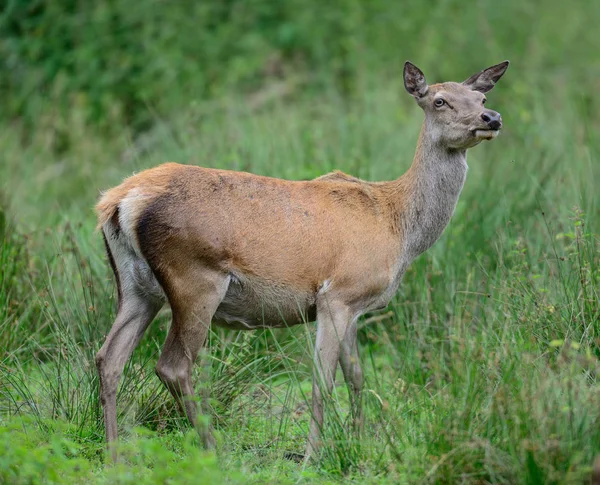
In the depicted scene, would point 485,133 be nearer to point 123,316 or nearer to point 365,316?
point 365,316

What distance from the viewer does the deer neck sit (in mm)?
6410

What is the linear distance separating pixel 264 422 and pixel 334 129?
563cm

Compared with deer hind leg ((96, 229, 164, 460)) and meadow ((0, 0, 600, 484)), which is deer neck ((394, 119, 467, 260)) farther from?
deer hind leg ((96, 229, 164, 460))

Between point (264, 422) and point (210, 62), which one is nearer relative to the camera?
point (264, 422)

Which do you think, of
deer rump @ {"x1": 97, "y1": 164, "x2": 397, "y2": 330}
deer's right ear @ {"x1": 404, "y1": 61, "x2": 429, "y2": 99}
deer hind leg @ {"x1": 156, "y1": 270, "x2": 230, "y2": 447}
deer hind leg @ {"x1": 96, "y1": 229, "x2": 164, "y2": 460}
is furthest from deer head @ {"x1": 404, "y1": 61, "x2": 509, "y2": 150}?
deer hind leg @ {"x1": 96, "y1": 229, "x2": 164, "y2": 460}

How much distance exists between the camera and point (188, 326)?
18.5ft

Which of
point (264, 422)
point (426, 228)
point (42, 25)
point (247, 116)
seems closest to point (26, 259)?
point (264, 422)

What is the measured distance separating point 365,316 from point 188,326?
2.49m

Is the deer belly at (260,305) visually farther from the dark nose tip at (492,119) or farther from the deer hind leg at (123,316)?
the dark nose tip at (492,119)

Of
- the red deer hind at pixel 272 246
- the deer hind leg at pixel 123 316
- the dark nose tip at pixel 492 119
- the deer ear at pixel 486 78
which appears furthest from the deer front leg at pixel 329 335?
the deer ear at pixel 486 78

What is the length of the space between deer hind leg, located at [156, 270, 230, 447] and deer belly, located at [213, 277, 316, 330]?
0.15 metres

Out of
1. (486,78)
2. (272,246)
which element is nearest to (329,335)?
(272,246)

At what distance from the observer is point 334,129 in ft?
36.7

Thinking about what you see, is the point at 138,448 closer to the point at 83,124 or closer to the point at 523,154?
the point at 523,154
